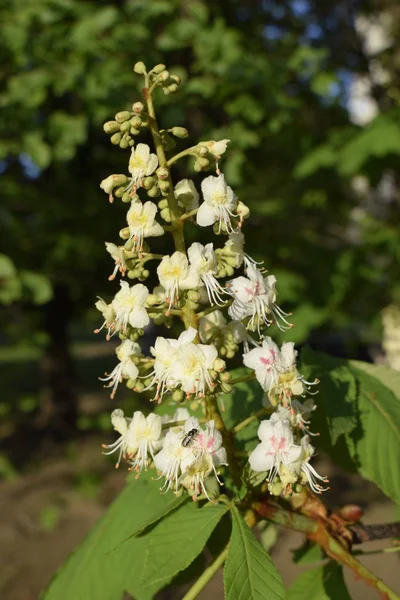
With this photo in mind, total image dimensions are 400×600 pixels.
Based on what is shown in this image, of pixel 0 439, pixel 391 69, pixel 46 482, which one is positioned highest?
pixel 391 69

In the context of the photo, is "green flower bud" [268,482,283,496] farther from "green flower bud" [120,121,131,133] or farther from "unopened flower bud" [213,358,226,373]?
"green flower bud" [120,121,131,133]

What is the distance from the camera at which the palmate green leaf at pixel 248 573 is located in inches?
39.6

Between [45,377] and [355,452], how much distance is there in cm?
837

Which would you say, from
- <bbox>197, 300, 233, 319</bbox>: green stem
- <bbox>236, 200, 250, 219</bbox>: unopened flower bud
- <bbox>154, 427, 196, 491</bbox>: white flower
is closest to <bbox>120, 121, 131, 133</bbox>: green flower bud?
<bbox>236, 200, 250, 219</bbox>: unopened flower bud

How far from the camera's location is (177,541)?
1080 mm

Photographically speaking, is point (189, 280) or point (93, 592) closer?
point (189, 280)

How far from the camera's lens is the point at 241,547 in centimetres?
104

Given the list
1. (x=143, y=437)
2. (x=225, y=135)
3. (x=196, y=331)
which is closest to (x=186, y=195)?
(x=196, y=331)

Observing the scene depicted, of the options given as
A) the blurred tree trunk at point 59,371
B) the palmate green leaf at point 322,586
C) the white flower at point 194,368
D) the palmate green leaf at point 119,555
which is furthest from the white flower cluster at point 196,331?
the blurred tree trunk at point 59,371

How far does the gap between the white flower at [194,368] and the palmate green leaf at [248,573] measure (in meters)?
0.27

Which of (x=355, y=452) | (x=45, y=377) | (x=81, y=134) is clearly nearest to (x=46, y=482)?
(x=45, y=377)

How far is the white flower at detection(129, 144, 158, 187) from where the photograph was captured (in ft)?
3.55

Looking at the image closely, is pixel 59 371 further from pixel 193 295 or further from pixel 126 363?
pixel 193 295

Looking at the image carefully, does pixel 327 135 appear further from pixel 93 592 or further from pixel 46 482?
pixel 46 482
